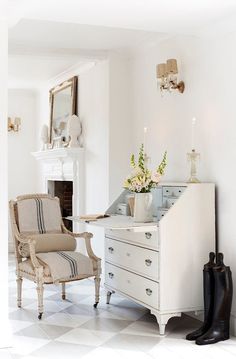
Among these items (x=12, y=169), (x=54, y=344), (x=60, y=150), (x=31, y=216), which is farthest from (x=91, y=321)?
(x=12, y=169)

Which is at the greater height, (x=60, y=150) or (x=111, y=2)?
(x=111, y=2)

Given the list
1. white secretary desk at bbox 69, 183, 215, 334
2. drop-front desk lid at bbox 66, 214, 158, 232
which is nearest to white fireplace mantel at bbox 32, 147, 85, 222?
drop-front desk lid at bbox 66, 214, 158, 232

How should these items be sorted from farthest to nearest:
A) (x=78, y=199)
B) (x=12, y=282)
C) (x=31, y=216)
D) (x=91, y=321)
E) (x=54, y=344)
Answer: (x=78, y=199) < (x=12, y=282) < (x=31, y=216) < (x=91, y=321) < (x=54, y=344)

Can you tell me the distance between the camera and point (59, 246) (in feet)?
17.7

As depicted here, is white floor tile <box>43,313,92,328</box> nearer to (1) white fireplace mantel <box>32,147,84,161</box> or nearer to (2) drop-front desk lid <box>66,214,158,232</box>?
(2) drop-front desk lid <box>66,214,158,232</box>

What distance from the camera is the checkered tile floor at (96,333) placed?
398cm

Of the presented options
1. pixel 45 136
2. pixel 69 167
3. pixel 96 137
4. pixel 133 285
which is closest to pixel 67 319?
pixel 133 285

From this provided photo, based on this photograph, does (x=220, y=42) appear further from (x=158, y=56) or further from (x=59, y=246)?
(x=59, y=246)

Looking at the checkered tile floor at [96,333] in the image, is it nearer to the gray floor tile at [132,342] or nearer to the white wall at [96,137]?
the gray floor tile at [132,342]

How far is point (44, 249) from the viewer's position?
17.5ft

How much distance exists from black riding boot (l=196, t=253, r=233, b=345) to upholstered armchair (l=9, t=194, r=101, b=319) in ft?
4.41

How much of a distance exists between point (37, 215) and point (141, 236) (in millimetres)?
1313

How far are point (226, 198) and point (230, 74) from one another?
37.9 inches

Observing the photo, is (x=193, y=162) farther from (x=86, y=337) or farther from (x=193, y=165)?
(x=86, y=337)
